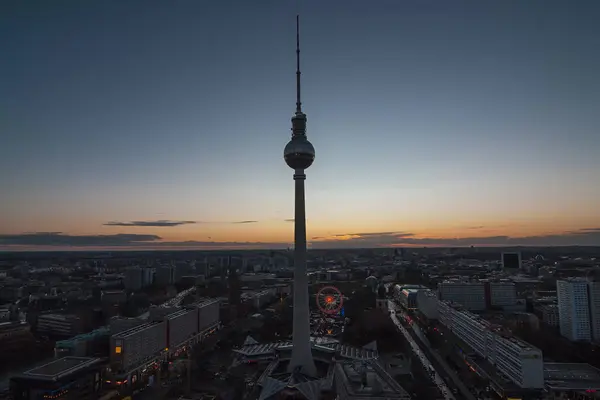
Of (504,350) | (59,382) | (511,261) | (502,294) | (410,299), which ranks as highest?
(511,261)

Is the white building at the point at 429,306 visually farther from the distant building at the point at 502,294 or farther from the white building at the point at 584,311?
the white building at the point at 584,311

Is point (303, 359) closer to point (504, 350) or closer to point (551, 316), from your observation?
point (504, 350)

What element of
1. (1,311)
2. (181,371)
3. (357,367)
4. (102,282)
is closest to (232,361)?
(181,371)

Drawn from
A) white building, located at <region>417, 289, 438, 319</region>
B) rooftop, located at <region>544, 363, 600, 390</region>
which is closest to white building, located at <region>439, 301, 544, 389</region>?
rooftop, located at <region>544, 363, 600, 390</region>

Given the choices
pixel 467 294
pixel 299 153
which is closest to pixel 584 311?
pixel 467 294

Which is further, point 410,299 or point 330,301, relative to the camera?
point 410,299

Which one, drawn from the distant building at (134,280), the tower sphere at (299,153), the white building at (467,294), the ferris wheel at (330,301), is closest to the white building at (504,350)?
the white building at (467,294)

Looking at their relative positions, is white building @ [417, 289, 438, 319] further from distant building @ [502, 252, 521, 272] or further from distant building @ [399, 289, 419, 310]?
distant building @ [502, 252, 521, 272]
